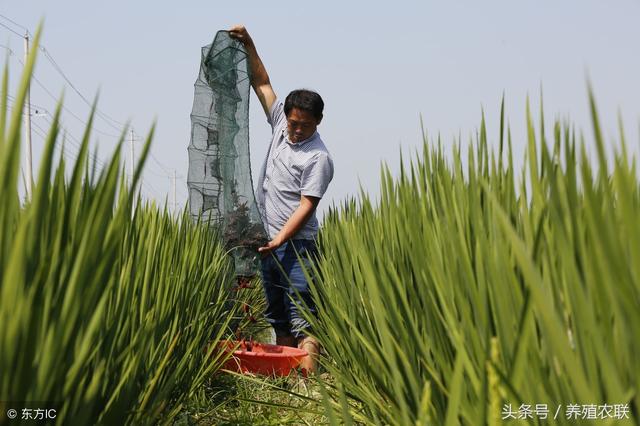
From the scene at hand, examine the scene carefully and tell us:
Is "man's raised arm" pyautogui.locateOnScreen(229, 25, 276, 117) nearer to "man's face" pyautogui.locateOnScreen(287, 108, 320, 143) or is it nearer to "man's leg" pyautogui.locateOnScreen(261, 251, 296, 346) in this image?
"man's face" pyautogui.locateOnScreen(287, 108, 320, 143)

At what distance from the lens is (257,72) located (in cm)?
355

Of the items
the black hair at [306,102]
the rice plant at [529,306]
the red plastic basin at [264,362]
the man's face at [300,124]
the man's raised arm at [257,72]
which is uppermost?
the man's raised arm at [257,72]

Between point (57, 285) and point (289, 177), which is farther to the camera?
point (289, 177)

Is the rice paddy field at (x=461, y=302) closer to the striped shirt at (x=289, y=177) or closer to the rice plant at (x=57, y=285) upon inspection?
the rice plant at (x=57, y=285)

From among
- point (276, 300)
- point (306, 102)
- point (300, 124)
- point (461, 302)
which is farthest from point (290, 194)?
point (461, 302)

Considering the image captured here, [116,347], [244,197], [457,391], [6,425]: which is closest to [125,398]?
[116,347]

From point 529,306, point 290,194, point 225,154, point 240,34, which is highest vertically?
point 240,34

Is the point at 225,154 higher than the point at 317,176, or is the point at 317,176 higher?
the point at 225,154

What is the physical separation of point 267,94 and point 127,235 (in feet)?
7.09

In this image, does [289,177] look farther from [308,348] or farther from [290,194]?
[308,348]

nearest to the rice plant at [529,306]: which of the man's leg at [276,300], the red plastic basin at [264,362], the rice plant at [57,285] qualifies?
the rice plant at [57,285]

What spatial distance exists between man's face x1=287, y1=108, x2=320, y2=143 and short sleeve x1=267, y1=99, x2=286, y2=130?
0.26 meters

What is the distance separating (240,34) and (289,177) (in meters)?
0.83

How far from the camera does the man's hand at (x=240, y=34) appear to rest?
341 centimetres
